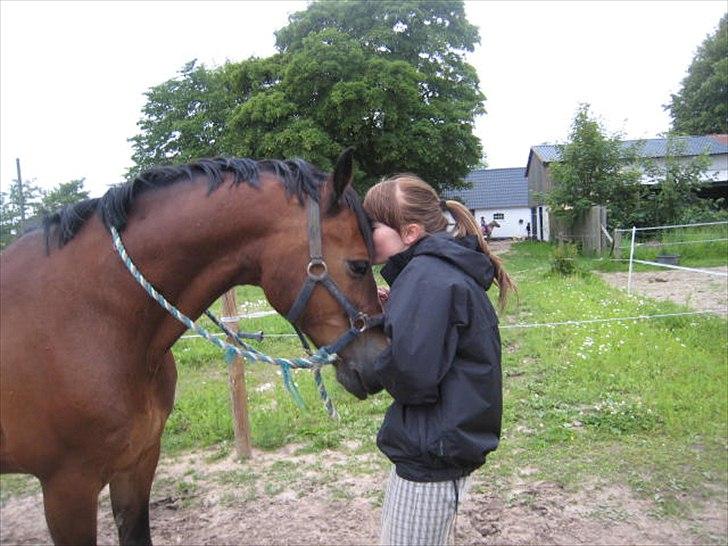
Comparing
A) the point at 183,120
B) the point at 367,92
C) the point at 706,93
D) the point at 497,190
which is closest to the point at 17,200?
the point at 183,120

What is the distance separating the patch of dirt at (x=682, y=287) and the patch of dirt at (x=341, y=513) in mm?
4947

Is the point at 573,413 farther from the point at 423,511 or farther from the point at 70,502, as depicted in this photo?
the point at 70,502

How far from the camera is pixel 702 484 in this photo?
135 inches

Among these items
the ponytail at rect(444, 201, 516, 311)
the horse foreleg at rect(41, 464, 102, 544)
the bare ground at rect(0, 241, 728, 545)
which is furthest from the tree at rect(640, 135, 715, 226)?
the horse foreleg at rect(41, 464, 102, 544)

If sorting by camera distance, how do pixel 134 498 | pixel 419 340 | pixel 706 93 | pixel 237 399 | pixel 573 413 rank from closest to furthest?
pixel 419 340
pixel 134 498
pixel 237 399
pixel 573 413
pixel 706 93

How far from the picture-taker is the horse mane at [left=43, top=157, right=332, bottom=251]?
1.96 metres

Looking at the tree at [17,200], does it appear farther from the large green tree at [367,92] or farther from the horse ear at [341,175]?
the horse ear at [341,175]

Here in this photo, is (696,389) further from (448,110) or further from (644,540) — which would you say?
(448,110)

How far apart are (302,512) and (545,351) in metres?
3.75

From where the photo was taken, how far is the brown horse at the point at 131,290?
1.88 m

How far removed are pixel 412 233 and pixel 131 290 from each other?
0.99 meters

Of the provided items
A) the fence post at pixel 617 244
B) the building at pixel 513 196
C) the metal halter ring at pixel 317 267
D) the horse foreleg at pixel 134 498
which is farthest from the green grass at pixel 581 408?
the building at pixel 513 196

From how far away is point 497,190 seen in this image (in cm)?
4550

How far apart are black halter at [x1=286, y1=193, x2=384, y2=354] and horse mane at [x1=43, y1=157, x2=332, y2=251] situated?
18 centimetres
